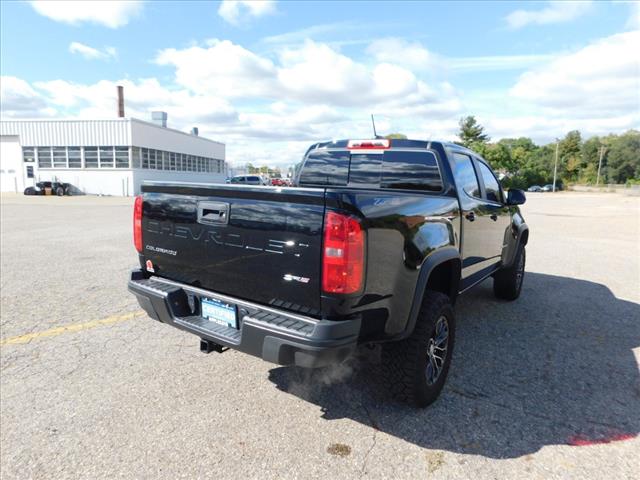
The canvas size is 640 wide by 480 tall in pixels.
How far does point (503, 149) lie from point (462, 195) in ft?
237

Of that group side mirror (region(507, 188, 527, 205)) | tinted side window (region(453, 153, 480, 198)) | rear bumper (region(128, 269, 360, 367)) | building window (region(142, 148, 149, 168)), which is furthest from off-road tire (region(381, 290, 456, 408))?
building window (region(142, 148, 149, 168))

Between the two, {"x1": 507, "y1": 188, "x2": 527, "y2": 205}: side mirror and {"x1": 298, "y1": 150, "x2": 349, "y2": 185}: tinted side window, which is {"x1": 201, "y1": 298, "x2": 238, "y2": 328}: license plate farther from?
{"x1": 507, "y1": 188, "x2": 527, "y2": 205}: side mirror

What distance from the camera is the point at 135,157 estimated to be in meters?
32.1

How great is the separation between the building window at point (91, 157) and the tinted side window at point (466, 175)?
3352cm

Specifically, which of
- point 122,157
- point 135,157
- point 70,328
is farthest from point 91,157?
point 70,328

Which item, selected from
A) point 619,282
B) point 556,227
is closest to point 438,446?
point 619,282

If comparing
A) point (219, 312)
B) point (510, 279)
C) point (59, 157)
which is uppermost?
point (59, 157)

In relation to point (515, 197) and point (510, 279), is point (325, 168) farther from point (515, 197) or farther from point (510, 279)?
point (510, 279)

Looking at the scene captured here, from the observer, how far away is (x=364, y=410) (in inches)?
118

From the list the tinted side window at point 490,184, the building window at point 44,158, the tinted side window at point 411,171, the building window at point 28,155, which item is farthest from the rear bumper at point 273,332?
the building window at point 28,155

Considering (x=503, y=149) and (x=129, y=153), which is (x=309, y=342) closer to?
(x=129, y=153)

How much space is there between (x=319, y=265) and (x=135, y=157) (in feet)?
109

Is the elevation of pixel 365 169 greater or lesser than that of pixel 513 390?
greater

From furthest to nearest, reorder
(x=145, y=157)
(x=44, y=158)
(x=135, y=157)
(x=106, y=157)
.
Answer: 1. (x=145, y=157)
2. (x=44, y=158)
3. (x=135, y=157)
4. (x=106, y=157)
